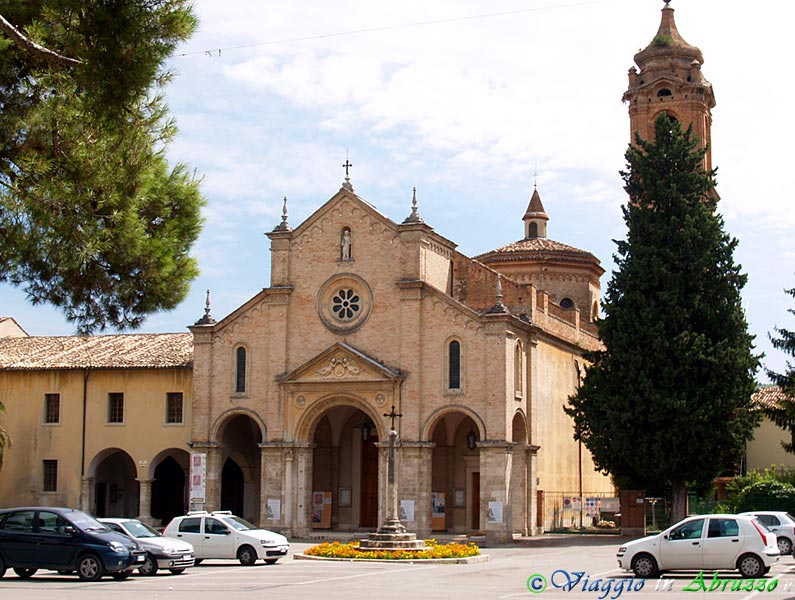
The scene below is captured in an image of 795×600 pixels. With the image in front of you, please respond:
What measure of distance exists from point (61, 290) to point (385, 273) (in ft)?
88.5

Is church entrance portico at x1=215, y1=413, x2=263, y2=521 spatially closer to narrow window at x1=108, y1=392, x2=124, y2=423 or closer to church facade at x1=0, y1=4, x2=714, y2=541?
church facade at x1=0, y1=4, x2=714, y2=541

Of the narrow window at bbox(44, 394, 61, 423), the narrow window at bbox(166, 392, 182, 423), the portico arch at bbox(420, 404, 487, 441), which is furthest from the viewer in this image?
the narrow window at bbox(44, 394, 61, 423)

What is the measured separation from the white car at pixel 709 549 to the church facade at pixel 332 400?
606 inches

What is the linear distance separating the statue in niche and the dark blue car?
21007 millimetres

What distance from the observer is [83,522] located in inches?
953

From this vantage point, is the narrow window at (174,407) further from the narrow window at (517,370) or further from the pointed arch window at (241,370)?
the narrow window at (517,370)

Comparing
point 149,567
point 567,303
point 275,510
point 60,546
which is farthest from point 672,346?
point 60,546

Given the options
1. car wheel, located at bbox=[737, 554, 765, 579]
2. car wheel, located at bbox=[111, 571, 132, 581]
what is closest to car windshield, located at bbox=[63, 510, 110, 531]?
car wheel, located at bbox=[111, 571, 132, 581]

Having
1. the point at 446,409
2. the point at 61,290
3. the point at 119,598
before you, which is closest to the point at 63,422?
the point at 446,409

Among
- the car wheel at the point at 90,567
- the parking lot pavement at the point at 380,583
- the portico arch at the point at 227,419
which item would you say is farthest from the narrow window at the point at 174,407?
the car wheel at the point at 90,567

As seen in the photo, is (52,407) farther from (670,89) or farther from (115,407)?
(670,89)

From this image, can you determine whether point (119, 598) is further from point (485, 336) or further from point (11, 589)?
point (485, 336)

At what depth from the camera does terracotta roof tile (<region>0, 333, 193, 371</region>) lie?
48.1m

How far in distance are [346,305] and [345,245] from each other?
7.53 ft
